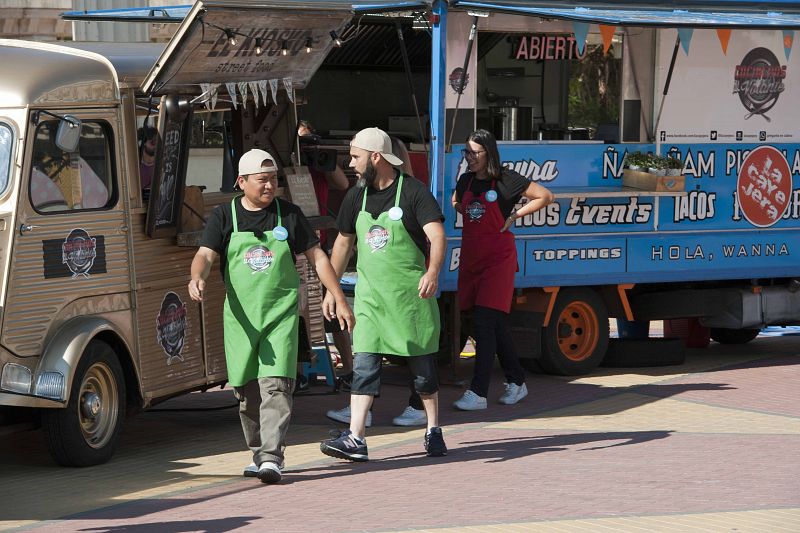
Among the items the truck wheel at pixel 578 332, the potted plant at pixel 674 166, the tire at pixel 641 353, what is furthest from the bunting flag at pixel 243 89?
the tire at pixel 641 353

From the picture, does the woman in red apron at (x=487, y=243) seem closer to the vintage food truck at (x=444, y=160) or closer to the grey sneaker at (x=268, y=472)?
the vintage food truck at (x=444, y=160)

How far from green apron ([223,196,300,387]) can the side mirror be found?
3.52ft

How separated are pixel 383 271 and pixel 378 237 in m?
0.20

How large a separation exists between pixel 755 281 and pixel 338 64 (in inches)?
174

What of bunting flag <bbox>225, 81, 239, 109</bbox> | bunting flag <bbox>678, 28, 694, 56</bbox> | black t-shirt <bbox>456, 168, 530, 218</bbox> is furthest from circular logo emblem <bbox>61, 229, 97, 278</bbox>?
bunting flag <bbox>678, 28, 694, 56</bbox>

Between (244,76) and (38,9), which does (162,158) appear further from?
(38,9)

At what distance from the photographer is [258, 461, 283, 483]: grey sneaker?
802 cm

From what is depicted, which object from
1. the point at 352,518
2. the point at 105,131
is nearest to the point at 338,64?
the point at 105,131

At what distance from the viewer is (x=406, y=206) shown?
8.55 m

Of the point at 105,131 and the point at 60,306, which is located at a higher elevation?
the point at 105,131

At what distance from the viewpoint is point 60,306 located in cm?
845

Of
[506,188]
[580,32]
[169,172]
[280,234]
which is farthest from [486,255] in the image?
[280,234]

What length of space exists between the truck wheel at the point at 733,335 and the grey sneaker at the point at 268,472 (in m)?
7.60

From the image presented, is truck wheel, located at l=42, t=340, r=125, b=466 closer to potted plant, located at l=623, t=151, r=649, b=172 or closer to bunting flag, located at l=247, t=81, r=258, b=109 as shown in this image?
bunting flag, located at l=247, t=81, r=258, b=109
